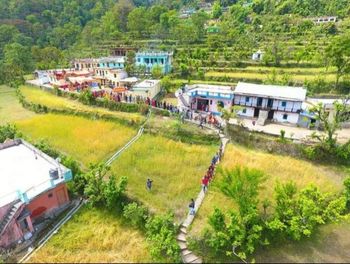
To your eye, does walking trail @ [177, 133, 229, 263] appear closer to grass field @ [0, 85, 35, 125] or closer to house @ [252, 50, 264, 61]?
grass field @ [0, 85, 35, 125]

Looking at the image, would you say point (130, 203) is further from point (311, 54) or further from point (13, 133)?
point (311, 54)

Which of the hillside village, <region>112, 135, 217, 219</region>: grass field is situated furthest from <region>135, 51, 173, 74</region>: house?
<region>112, 135, 217, 219</region>: grass field

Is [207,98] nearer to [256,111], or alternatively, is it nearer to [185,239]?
[256,111]

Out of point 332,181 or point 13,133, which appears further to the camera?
point 13,133

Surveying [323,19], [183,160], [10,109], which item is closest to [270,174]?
[183,160]

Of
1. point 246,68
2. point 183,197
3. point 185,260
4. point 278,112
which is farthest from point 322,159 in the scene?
point 246,68

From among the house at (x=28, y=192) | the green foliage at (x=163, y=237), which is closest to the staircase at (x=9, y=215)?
the house at (x=28, y=192)

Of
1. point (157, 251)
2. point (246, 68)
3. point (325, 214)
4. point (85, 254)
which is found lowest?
point (85, 254)
